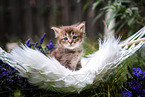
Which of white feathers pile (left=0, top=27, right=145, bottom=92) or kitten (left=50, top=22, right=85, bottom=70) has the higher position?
kitten (left=50, top=22, right=85, bottom=70)

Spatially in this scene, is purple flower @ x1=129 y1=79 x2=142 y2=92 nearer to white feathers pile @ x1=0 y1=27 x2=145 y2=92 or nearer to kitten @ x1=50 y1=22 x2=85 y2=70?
white feathers pile @ x1=0 y1=27 x2=145 y2=92

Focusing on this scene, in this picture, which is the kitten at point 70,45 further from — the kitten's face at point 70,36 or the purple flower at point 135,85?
the purple flower at point 135,85

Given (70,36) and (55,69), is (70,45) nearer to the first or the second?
(70,36)

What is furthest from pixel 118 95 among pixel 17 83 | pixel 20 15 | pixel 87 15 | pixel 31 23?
pixel 20 15

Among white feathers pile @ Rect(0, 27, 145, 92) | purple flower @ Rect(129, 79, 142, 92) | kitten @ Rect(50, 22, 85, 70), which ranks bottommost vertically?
purple flower @ Rect(129, 79, 142, 92)

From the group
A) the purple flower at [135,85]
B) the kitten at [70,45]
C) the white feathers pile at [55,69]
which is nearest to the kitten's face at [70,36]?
the kitten at [70,45]

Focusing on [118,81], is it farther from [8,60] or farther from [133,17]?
[133,17]

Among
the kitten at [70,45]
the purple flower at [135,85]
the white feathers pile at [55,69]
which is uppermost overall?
the kitten at [70,45]

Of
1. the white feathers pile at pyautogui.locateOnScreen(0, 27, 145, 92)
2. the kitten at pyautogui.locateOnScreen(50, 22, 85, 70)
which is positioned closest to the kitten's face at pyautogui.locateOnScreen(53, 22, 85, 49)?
the kitten at pyautogui.locateOnScreen(50, 22, 85, 70)
